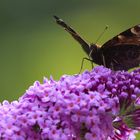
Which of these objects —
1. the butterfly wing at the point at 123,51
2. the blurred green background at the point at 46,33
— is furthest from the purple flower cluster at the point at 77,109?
the blurred green background at the point at 46,33

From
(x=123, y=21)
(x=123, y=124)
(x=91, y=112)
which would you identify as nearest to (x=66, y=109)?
(x=91, y=112)

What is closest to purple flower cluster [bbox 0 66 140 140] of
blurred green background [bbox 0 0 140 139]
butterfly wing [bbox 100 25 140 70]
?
butterfly wing [bbox 100 25 140 70]

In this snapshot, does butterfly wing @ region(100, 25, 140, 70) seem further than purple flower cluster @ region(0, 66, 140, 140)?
Yes

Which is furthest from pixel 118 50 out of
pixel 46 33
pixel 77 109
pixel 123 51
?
pixel 46 33

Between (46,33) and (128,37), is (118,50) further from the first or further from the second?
(46,33)

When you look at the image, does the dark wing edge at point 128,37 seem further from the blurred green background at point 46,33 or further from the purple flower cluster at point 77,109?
the blurred green background at point 46,33

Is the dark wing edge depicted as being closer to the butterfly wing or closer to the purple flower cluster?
the butterfly wing

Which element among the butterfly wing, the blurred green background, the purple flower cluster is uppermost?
the blurred green background

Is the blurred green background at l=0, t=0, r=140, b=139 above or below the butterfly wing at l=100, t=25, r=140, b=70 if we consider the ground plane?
above
